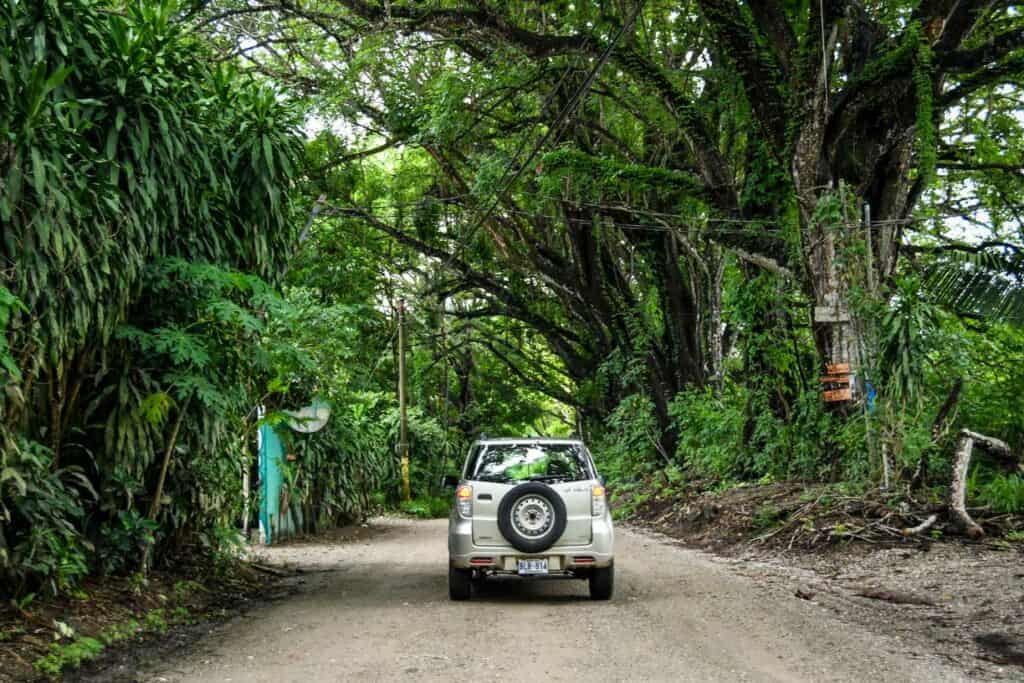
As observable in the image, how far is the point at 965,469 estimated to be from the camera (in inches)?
464

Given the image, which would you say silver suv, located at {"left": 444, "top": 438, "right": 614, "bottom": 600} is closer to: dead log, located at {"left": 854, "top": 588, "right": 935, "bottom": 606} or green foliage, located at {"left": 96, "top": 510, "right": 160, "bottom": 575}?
dead log, located at {"left": 854, "top": 588, "right": 935, "bottom": 606}

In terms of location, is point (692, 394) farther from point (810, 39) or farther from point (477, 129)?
point (810, 39)

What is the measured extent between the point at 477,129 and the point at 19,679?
1636 centimetres

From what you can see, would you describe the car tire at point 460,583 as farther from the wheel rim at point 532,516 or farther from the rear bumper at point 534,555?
the wheel rim at point 532,516

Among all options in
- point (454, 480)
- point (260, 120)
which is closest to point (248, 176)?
point (260, 120)

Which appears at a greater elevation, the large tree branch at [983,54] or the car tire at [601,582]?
the large tree branch at [983,54]

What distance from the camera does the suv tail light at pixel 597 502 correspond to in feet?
31.7

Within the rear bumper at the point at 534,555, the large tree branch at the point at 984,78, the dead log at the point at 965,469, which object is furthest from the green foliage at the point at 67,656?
the large tree branch at the point at 984,78

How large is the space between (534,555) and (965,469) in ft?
19.2

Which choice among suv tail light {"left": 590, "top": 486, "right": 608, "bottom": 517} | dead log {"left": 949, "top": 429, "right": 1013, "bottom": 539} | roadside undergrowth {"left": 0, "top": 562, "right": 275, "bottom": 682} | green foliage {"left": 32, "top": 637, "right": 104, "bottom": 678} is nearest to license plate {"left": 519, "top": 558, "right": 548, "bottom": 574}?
suv tail light {"left": 590, "top": 486, "right": 608, "bottom": 517}

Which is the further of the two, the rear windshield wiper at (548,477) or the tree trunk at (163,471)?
the rear windshield wiper at (548,477)

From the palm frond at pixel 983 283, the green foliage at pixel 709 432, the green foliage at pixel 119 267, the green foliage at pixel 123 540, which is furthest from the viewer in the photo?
the green foliage at pixel 709 432

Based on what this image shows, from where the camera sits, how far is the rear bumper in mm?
9438

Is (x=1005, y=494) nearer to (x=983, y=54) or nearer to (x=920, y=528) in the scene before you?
(x=920, y=528)
